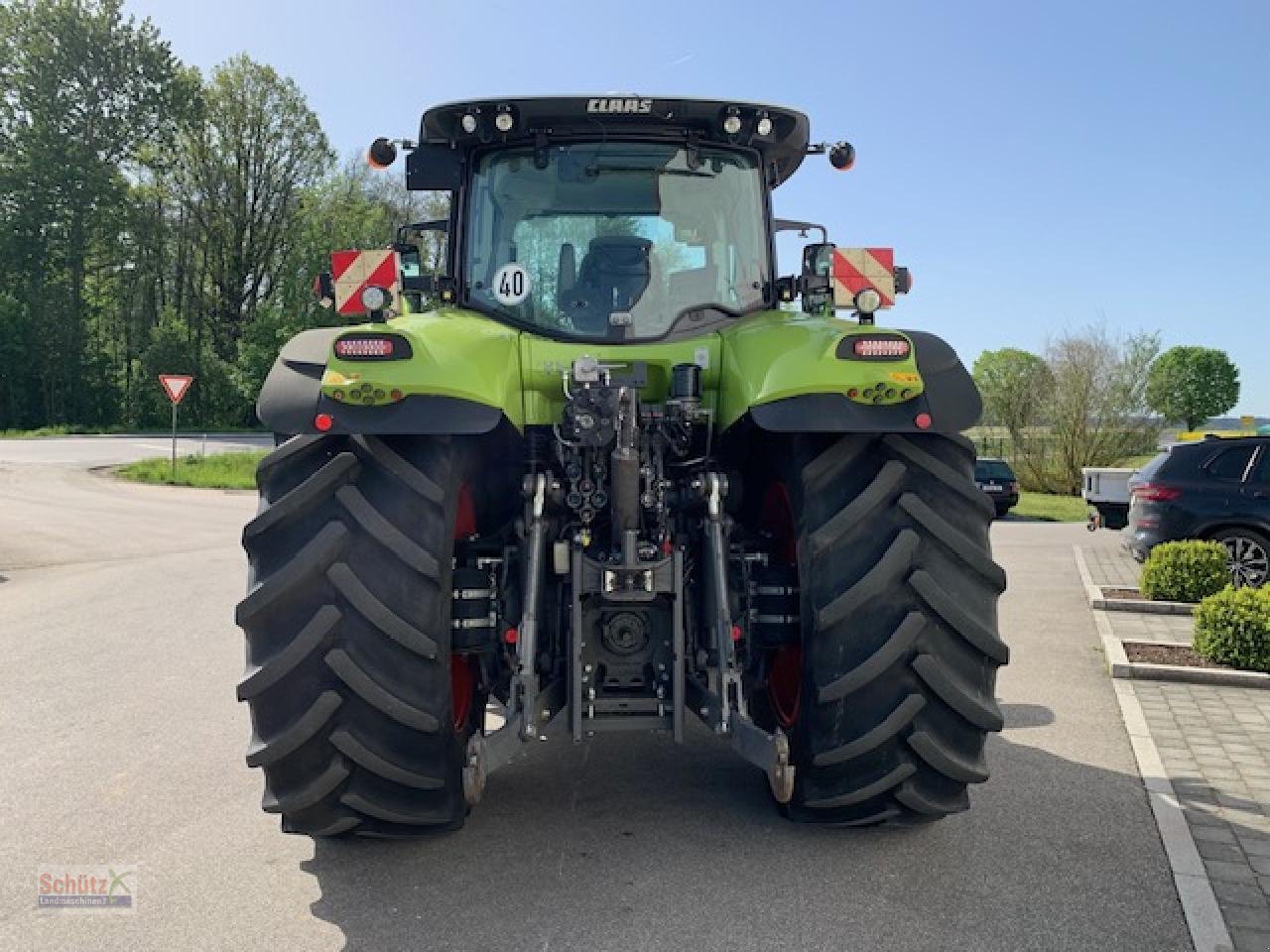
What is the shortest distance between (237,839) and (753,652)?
218cm

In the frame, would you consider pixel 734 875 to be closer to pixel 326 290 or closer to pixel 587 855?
pixel 587 855

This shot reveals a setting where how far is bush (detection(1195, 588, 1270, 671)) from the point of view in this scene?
7172 mm

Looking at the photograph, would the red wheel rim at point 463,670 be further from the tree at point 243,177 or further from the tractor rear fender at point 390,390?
the tree at point 243,177

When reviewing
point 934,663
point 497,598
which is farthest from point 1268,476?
point 497,598

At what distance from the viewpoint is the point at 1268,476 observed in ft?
35.9

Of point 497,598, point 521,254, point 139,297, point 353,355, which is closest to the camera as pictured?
point 353,355

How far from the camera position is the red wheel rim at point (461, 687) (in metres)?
4.22

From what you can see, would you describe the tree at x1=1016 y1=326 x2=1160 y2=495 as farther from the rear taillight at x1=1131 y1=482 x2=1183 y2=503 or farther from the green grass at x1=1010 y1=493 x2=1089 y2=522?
the rear taillight at x1=1131 y1=482 x2=1183 y2=503

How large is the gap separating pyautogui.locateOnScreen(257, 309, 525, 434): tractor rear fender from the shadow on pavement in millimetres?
1614

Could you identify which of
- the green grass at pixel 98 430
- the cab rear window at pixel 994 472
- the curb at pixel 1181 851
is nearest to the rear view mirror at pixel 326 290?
the curb at pixel 1181 851

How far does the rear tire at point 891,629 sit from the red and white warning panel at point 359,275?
2.10m

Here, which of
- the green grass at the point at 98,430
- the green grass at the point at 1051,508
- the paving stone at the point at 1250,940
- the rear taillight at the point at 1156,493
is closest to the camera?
the paving stone at the point at 1250,940

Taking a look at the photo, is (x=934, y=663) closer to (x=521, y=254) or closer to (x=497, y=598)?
(x=497, y=598)

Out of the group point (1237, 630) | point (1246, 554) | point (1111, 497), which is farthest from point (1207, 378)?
point (1237, 630)
